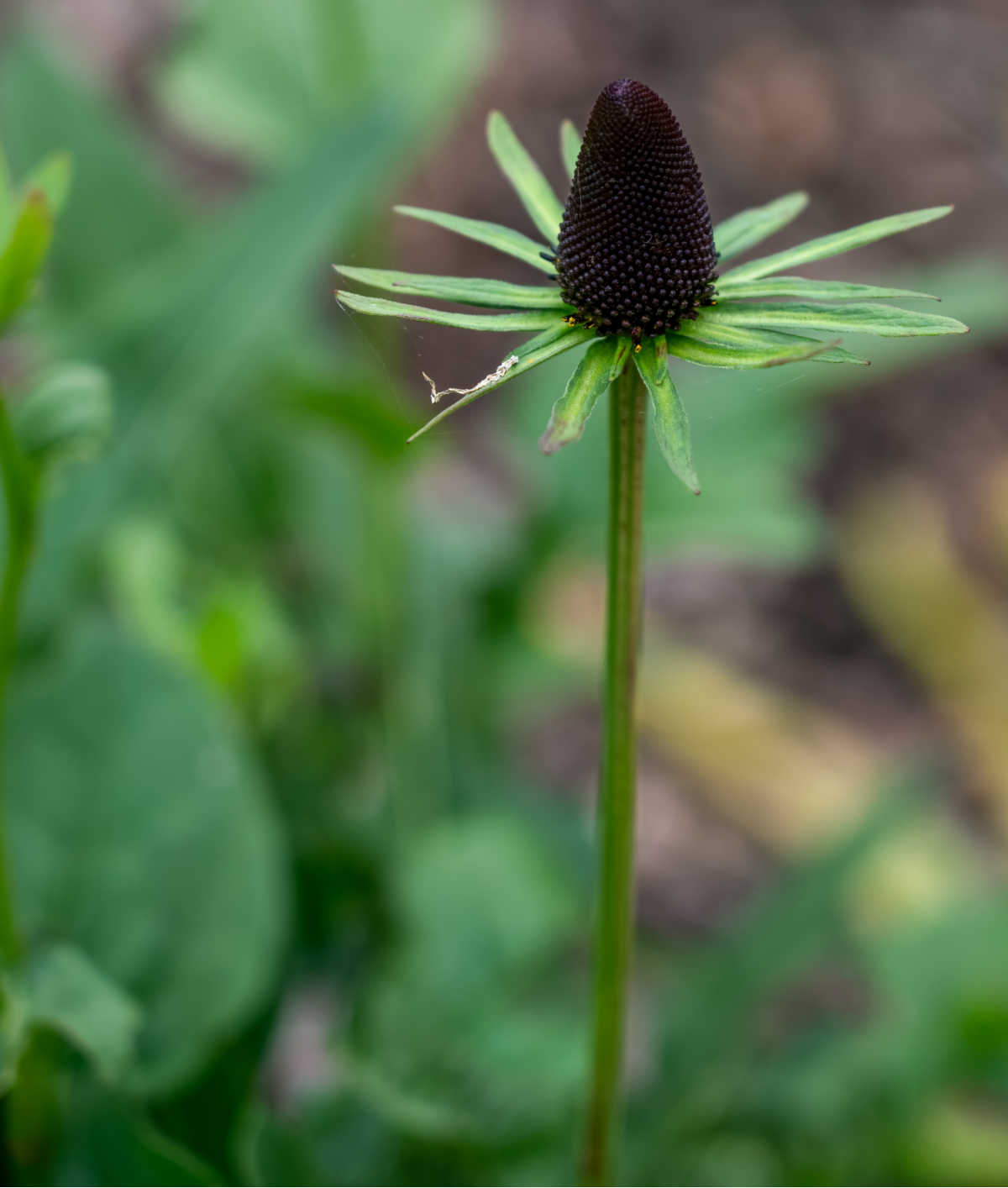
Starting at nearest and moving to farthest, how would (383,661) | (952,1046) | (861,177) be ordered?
(952,1046) < (383,661) < (861,177)

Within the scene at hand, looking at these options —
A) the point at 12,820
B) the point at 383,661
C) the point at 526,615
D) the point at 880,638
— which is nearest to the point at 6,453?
the point at 12,820

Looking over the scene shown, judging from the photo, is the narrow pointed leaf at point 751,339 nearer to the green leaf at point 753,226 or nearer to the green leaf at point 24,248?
the green leaf at point 753,226

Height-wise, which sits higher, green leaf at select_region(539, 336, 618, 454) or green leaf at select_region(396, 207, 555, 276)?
green leaf at select_region(396, 207, 555, 276)

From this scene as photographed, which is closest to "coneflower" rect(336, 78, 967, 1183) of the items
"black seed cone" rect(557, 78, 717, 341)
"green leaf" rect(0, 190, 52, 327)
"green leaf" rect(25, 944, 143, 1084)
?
"black seed cone" rect(557, 78, 717, 341)

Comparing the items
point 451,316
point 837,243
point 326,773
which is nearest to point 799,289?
point 837,243

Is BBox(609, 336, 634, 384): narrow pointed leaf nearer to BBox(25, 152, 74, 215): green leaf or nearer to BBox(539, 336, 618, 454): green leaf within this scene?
BBox(539, 336, 618, 454): green leaf

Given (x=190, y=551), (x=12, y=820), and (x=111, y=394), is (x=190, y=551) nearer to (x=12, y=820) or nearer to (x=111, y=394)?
(x=111, y=394)

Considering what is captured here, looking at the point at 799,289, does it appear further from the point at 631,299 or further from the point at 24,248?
the point at 24,248

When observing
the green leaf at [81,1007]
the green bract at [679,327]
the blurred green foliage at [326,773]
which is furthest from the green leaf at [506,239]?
the green leaf at [81,1007]
